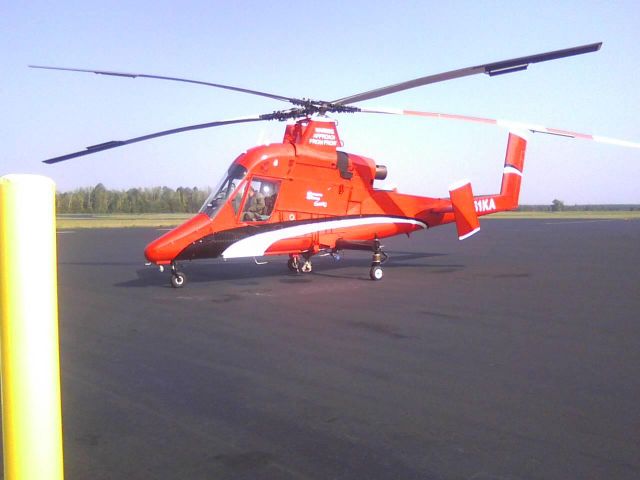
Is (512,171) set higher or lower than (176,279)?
higher

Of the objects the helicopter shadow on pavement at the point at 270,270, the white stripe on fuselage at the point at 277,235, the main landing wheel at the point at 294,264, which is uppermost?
the white stripe on fuselage at the point at 277,235

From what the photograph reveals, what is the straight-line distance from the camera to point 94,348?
22.7ft

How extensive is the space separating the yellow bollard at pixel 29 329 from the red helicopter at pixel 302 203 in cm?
962

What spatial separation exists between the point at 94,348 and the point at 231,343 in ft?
5.14

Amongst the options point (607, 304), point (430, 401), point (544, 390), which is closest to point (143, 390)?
point (430, 401)

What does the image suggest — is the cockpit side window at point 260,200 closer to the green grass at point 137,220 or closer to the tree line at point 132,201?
the green grass at point 137,220

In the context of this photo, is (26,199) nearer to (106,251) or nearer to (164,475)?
(164,475)

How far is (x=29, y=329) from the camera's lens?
1.22 metres

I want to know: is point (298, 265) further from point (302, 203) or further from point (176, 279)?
point (176, 279)

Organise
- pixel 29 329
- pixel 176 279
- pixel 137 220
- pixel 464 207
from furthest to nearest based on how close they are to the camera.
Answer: pixel 137 220 < pixel 464 207 < pixel 176 279 < pixel 29 329

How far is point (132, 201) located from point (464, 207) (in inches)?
3148

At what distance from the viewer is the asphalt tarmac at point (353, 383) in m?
3.88

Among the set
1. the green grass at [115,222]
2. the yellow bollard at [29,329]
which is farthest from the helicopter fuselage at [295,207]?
the green grass at [115,222]

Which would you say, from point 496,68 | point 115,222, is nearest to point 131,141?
point 496,68
